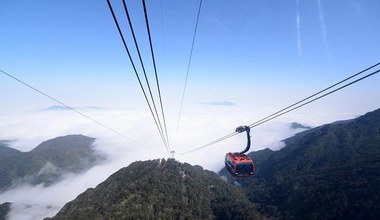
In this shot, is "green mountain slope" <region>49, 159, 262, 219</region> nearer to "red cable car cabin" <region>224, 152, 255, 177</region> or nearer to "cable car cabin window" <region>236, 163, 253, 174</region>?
"red cable car cabin" <region>224, 152, 255, 177</region>

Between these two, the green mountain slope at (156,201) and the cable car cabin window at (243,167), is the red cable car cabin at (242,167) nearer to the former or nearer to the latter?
the cable car cabin window at (243,167)

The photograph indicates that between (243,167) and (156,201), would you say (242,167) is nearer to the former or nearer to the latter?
(243,167)

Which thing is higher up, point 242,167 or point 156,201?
point 242,167

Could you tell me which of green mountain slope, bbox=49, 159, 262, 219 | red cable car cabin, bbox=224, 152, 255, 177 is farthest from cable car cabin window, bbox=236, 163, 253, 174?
green mountain slope, bbox=49, 159, 262, 219

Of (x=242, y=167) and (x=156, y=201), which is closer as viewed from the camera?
(x=242, y=167)

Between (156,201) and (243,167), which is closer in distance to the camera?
(243,167)

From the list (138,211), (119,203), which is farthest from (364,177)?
(119,203)

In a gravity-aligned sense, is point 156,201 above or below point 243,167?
below

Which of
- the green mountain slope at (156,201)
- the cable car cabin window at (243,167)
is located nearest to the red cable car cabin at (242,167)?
the cable car cabin window at (243,167)

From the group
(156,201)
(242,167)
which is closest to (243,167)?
(242,167)
